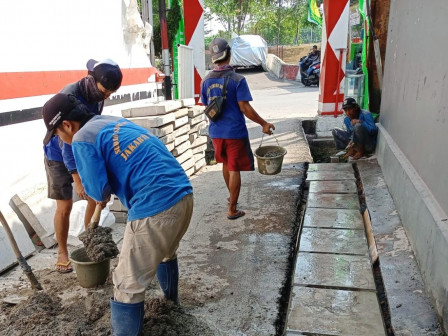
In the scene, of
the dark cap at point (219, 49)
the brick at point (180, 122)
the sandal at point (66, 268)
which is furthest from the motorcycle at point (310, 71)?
the sandal at point (66, 268)

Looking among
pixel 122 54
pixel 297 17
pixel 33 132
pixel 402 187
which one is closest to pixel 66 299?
pixel 33 132

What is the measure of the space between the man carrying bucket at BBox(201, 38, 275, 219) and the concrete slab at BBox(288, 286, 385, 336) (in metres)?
1.61

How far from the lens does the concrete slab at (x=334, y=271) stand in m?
2.92

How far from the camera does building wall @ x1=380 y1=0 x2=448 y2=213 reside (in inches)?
113

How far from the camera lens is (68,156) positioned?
3139 mm

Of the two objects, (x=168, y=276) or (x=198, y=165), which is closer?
(x=168, y=276)

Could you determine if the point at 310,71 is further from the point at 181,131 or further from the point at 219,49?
the point at 219,49

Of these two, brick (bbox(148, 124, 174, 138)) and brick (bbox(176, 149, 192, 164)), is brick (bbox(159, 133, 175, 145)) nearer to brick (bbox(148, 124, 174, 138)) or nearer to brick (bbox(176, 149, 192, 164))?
brick (bbox(148, 124, 174, 138))

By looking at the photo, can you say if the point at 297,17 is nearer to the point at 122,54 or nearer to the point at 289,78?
the point at 289,78

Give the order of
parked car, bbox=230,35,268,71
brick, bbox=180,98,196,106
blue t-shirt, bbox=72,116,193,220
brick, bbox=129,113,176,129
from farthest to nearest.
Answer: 1. parked car, bbox=230,35,268,71
2. brick, bbox=180,98,196,106
3. brick, bbox=129,113,176,129
4. blue t-shirt, bbox=72,116,193,220

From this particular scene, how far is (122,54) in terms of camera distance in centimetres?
531

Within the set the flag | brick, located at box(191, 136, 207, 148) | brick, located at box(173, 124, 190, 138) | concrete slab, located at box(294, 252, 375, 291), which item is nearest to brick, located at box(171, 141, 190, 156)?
brick, located at box(173, 124, 190, 138)

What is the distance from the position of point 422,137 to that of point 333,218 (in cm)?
118

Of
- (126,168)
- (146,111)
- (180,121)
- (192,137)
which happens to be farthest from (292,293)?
(192,137)
